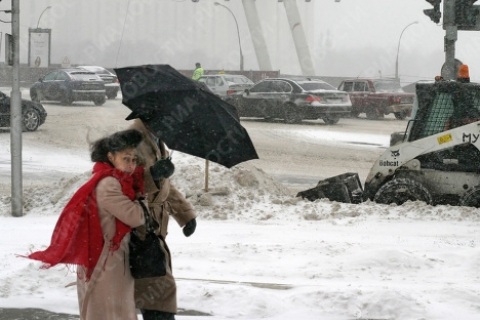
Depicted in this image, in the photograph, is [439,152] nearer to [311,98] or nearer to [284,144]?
[284,144]

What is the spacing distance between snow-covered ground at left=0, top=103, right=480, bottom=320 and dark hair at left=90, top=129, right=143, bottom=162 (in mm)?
2002

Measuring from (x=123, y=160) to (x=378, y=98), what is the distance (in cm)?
2720

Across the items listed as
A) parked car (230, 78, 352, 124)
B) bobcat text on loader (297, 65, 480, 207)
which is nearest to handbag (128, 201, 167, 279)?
bobcat text on loader (297, 65, 480, 207)

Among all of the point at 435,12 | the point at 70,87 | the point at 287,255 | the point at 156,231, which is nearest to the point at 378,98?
the point at 70,87

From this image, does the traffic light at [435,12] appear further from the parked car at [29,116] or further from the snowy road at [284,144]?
the parked car at [29,116]

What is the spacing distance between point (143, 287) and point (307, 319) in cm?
172

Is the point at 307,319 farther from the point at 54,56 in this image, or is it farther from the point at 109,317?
the point at 54,56

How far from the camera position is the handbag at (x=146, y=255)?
4242 millimetres

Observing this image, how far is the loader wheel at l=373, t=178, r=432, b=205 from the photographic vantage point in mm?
10297

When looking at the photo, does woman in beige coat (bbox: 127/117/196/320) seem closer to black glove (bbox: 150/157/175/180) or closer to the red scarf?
black glove (bbox: 150/157/175/180)

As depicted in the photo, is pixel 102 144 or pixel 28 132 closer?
pixel 102 144

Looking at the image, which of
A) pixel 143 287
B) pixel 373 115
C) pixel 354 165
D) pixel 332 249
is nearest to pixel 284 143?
pixel 354 165

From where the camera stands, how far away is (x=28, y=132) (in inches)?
869

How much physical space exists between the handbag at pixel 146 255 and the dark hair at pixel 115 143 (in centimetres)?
30
